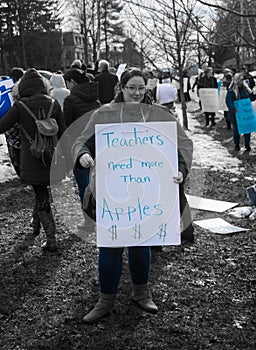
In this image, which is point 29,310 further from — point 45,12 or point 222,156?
point 45,12

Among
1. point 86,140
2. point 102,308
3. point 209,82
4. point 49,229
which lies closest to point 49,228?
point 49,229

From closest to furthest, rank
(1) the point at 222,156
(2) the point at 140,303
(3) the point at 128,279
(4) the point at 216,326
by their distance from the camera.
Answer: (4) the point at 216,326, (2) the point at 140,303, (3) the point at 128,279, (1) the point at 222,156

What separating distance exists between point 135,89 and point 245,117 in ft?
27.4

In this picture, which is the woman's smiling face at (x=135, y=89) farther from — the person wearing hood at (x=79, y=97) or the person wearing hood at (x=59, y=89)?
the person wearing hood at (x=59, y=89)

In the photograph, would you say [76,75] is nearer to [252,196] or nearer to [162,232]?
[252,196]

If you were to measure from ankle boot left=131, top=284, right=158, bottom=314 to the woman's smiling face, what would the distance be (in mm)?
1323

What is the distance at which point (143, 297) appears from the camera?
12.9 feet

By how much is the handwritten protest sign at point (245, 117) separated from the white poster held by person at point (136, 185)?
8153 millimetres

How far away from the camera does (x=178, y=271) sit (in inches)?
187

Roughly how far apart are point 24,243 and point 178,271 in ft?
5.81

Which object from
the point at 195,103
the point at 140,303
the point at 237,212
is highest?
the point at 140,303

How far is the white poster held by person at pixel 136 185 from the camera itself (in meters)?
3.53

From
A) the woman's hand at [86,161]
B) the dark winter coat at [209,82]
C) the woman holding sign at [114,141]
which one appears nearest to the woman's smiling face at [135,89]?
the woman holding sign at [114,141]

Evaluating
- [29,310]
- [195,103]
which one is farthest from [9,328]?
[195,103]
